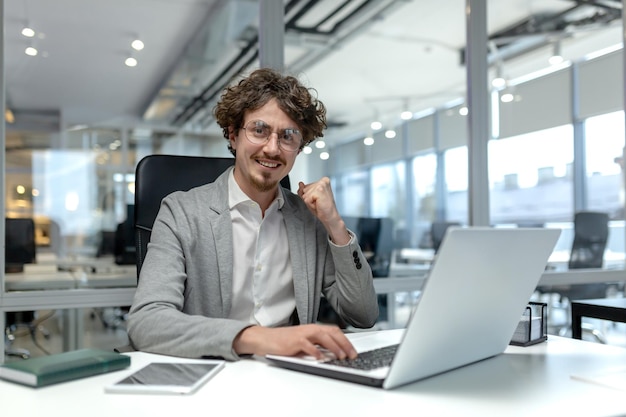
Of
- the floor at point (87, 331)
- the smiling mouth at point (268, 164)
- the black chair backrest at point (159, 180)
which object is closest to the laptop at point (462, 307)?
the smiling mouth at point (268, 164)

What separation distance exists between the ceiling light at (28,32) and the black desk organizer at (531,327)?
95.6 inches

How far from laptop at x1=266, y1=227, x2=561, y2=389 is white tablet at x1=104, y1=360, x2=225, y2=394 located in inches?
4.8

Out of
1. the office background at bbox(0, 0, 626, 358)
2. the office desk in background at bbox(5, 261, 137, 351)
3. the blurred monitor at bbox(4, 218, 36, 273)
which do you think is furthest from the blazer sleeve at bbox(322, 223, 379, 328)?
the blurred monitor at bbox(4, 218, 36, 273)

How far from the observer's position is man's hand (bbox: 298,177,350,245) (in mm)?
1575

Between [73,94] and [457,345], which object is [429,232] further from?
[457,345]

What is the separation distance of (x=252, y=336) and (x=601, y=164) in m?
3.49

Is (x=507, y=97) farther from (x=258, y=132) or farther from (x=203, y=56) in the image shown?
(x=258, y=132)

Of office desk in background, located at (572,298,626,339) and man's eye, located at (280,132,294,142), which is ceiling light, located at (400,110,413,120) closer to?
office desk in background, located at (572,298,626,339)

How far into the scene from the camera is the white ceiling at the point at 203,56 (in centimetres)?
276

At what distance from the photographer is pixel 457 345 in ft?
3.29

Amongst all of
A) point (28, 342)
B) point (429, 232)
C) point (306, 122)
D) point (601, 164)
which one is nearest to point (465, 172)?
point (429, 232)

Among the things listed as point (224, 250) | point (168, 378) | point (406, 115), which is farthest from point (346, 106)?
point (168, 378)

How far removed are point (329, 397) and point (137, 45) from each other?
2.46 meters

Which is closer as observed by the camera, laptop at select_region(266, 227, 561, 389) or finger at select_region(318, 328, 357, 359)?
laptop at select_region(266, 227, 561, 389)
